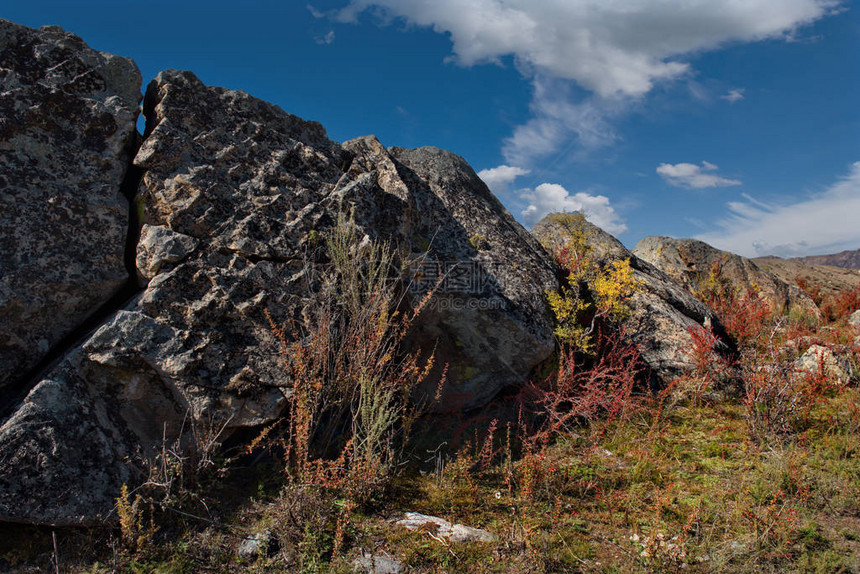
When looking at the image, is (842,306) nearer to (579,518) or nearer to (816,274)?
(816,274)

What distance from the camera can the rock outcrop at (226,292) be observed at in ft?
10.4

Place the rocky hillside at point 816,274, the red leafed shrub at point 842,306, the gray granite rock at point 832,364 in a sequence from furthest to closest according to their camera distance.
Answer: the rocky hillside at point 816,274, the red leafed shrub at point 842,306, the gray granite rock at point 832,364

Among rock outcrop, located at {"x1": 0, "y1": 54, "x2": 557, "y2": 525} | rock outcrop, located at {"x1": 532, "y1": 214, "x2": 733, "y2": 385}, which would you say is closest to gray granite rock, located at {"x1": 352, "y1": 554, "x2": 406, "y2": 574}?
rock outcrop, located at {"x1": 0, "y1": 54, "x2": 557, "y2": 525}

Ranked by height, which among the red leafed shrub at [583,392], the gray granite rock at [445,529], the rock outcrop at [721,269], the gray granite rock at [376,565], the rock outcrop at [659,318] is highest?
the rock outcrop at [721,269]

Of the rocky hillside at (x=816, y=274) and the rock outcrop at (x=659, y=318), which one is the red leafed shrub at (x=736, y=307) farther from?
the rocky hillside at (x=816, y=274)

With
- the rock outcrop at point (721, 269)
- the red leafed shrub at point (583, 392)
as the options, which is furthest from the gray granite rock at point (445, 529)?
the rock outcrop at point (721, 269)

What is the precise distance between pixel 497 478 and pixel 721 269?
9504mm

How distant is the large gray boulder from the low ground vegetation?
150 centimetres

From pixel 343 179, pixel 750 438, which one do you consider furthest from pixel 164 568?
pixel 750 438

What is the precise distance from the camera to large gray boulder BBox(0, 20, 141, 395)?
3.62 m

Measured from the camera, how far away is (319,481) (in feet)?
11.4

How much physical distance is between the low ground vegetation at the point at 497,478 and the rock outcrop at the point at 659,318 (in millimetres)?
317

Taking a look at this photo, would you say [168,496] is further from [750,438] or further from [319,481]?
[750,438]

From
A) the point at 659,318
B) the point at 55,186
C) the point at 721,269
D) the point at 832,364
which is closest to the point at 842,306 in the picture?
the point at 721,269
